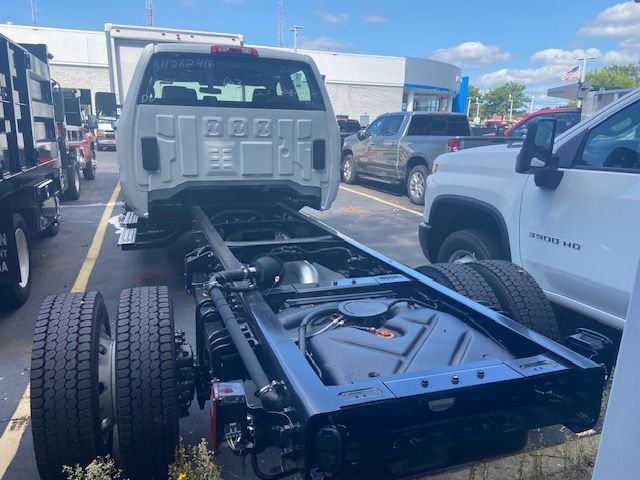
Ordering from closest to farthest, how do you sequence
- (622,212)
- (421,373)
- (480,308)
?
(421,373)
(480,308)
(622,212)

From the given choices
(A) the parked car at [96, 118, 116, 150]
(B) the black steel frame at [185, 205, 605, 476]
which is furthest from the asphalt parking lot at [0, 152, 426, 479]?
A: (A) the parked car at [96, 118, 116, 150]

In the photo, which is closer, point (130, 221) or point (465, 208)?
point (465, 208)

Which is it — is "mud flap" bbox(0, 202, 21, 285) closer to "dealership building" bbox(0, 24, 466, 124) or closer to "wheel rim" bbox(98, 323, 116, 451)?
"wheel rim" bbox(98, 323, 116, 451)

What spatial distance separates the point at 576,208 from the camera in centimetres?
330

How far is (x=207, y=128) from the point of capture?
5.09 m

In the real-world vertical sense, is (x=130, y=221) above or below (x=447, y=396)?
below

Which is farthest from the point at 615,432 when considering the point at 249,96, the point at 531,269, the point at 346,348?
the point at 249,96

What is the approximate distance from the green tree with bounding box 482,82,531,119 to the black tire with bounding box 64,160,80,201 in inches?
3429

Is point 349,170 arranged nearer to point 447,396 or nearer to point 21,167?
point 21,167

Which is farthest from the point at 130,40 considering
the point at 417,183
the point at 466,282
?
the point at 466,282

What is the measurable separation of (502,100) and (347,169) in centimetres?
8498

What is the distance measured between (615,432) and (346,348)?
1.12m

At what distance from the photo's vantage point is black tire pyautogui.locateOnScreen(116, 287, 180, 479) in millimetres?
2320

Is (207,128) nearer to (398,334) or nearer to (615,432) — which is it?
(398,334)
